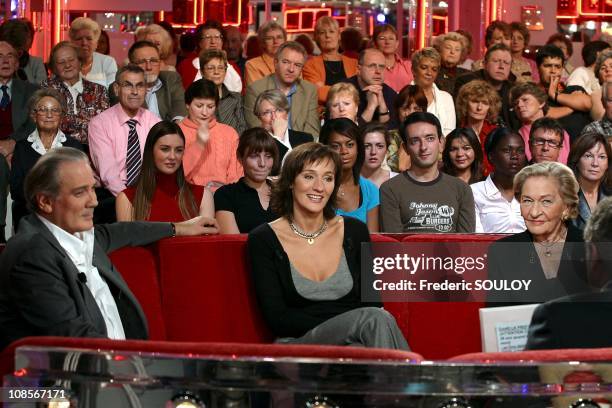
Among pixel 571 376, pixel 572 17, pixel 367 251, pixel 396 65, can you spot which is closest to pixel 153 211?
pixel 367 251

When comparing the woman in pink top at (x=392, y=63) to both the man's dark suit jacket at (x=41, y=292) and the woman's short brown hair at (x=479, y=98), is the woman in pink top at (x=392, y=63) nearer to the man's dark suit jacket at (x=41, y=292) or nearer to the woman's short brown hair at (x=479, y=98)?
the woman's short brown hair at (x=479, y=98)

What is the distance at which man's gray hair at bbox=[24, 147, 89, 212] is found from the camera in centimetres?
392

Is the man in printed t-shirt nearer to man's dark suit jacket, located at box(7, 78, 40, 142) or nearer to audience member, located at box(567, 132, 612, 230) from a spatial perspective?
audience member, located at box(567, 132, 612, 230)

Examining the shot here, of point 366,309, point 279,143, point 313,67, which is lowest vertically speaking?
point 366,309

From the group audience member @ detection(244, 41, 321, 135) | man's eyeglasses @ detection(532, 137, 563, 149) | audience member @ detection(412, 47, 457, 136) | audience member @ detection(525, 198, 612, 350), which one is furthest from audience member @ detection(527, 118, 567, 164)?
audience member @ detection(525, 198, 612, 350)

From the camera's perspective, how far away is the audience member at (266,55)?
29.5 feet

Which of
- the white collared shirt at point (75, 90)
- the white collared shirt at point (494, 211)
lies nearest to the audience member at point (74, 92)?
the white collared shirt at point (75, 90)

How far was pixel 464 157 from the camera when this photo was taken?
6977 mm

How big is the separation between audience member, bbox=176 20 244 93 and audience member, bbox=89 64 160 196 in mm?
1473

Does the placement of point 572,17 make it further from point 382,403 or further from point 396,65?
point 382,403

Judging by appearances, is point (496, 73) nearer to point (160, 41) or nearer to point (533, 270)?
point (160, 41)

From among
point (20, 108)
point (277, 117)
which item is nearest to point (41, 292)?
point (277, 117)

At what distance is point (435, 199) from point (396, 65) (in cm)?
363

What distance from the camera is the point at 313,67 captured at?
9281 millimetres
